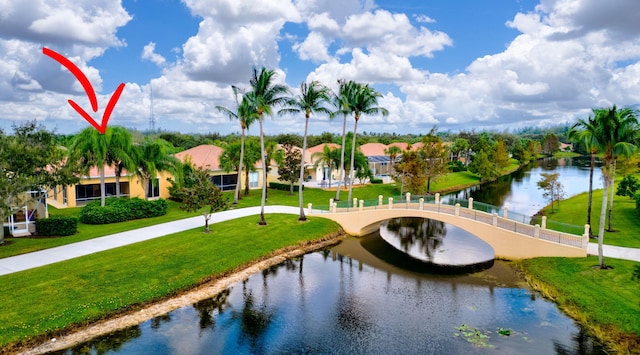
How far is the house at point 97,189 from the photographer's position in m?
40.1

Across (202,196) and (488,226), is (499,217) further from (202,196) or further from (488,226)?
(202,196)

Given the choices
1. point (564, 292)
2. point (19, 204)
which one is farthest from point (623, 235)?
point (19, 204)

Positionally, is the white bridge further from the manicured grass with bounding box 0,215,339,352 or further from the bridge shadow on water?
the manicured grass with bounding box 0,215,339,352

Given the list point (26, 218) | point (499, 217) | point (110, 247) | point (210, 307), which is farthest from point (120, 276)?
point (499, 217)

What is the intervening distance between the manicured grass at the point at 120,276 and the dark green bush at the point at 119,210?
27.0ft

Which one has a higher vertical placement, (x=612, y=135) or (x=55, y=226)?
(x=612, y=135)

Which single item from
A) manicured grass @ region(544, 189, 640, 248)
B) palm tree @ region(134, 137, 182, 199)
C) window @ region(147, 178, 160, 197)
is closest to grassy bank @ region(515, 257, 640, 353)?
manicured grass @ region(544, 189, 640, 248)

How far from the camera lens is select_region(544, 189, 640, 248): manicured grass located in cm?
2852

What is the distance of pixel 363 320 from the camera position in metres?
19.2

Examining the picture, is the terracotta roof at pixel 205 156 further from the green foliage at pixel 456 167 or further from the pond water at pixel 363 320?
the green foliage at pixel 456 167

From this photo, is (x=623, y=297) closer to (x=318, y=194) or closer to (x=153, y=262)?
(x=153, y=262)

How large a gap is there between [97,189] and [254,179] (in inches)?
771

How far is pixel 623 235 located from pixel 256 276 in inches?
1051

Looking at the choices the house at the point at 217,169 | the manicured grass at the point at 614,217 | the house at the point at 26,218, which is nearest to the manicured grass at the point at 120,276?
the house at the point at 26,218
